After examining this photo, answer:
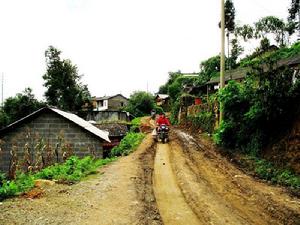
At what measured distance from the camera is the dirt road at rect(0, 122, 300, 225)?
7.61m

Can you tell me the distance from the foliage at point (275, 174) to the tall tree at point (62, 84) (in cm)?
5138

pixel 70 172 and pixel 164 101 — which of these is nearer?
pixel 70 172

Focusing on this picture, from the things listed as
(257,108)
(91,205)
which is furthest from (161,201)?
(257,108)

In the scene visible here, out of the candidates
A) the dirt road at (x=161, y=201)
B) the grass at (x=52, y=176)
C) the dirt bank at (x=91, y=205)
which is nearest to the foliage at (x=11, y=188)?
the grass at (x=52, y=176)

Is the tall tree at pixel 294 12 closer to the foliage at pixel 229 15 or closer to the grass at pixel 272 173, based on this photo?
the foliage at pixel 229 15

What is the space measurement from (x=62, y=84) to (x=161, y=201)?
55.3 metres

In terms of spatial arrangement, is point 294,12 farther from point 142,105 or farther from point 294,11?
point 142,105

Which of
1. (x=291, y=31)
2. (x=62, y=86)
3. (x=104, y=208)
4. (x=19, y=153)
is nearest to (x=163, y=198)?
(x=104, y=208)

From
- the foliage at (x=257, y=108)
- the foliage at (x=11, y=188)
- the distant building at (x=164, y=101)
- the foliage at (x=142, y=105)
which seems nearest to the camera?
the foliage at (x=11, y=188)

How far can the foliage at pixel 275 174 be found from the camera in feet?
37.7

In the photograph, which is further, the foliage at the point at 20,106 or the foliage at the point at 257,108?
the foliage at the point at 20,106

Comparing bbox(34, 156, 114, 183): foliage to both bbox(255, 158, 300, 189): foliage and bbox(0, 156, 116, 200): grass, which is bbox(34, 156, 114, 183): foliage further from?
bbox(255, 158, 300, 189): foliage

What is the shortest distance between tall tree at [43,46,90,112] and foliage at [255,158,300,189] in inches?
2023

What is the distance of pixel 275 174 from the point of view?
41.5ft
